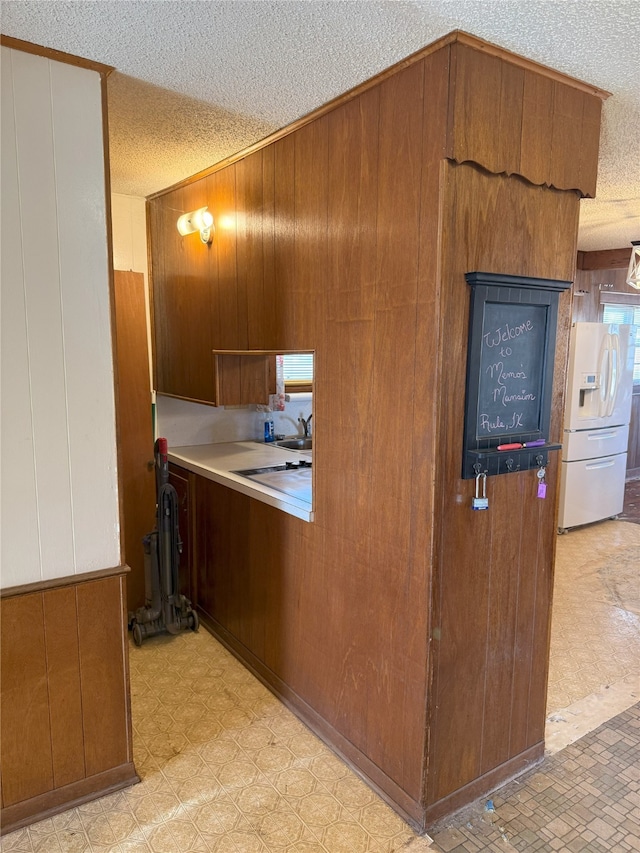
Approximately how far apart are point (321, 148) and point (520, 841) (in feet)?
8.11

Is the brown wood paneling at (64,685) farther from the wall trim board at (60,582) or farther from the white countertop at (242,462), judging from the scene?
the white countertop at (242,462)

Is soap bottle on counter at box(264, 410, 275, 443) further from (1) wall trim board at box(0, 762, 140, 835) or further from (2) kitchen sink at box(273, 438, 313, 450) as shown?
(1) wall trim board at box(0, 762, 140, 835)

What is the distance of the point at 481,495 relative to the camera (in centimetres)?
194

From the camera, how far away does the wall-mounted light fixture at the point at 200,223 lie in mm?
3019

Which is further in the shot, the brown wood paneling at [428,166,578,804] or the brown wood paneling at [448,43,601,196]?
the brown wood paneling at [428,166,578,804]

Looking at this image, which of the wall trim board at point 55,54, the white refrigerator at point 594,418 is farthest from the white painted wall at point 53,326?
the white refrigerator at point 594,418

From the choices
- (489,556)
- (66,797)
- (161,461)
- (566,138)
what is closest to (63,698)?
(66,797)

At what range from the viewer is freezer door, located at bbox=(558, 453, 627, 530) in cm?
504

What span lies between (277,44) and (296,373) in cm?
254

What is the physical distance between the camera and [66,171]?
1.85 m

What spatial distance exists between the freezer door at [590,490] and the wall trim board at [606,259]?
5.75 ft

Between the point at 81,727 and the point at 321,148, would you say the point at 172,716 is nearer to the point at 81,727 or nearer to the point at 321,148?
the point at 81,727

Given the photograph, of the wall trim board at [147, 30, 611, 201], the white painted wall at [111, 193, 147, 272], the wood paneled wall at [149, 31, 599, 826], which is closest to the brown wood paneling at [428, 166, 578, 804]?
the wood paneled wall at [149, 31, 599, 826]

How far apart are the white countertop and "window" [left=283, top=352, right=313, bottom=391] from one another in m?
0.48
